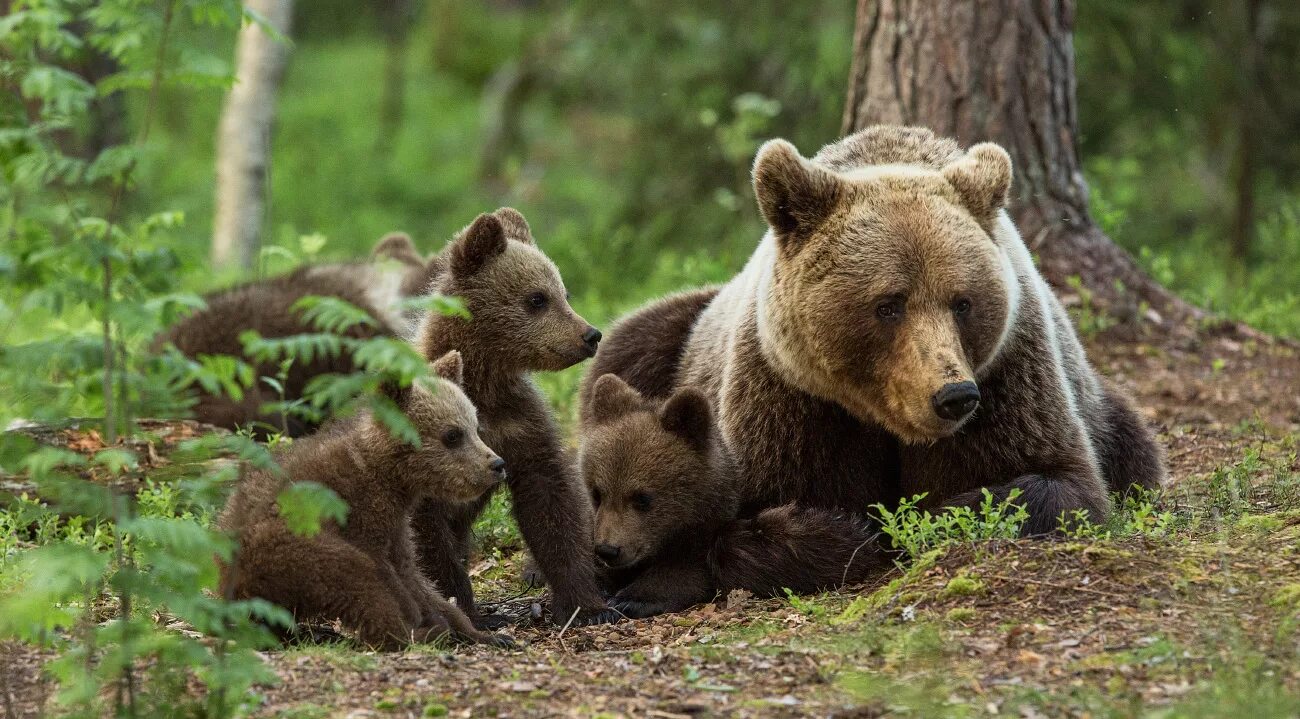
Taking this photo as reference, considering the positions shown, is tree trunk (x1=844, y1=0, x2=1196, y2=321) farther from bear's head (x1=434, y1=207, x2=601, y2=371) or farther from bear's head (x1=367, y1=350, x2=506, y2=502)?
bear's head (x1=367, y1=350, x2=506, y2=502)

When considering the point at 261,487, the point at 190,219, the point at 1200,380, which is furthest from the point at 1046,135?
the point at 190,219

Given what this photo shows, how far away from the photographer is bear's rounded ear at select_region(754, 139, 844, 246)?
5816 mm

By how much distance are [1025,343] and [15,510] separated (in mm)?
4783

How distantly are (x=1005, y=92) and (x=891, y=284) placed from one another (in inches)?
155

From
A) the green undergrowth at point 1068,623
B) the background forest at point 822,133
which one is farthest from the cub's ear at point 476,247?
the background forest at point 822,133

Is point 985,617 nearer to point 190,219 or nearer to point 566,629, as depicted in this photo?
point 566,629

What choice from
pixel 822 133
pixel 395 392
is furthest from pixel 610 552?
pixel 822 133

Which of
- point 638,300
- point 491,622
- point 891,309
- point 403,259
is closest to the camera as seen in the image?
point 891,309

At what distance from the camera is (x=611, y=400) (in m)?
6.50

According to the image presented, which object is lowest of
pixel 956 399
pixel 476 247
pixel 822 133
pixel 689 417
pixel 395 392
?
pixel 689 417

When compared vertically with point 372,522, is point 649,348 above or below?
above

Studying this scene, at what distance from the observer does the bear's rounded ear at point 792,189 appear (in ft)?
19.1

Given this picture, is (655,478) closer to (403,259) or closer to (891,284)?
Answer: (891,284)

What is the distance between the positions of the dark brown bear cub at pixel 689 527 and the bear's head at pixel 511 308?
1.56 feet
